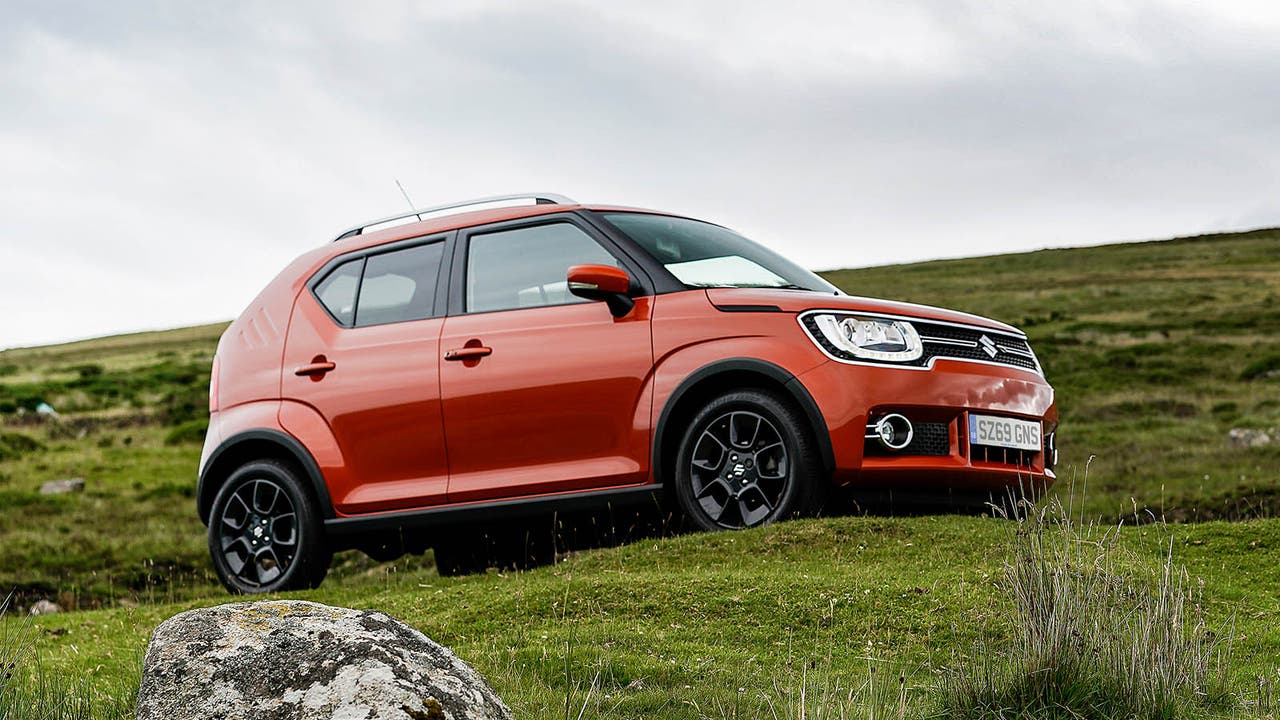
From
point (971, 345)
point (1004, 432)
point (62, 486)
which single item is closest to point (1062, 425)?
point (62, 486)

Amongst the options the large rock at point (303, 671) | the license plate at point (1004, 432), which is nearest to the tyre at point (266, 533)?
the license plate at point (1004, 432)

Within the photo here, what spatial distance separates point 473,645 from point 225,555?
11.7 feet

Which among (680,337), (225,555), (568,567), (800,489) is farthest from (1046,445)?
(225,555)

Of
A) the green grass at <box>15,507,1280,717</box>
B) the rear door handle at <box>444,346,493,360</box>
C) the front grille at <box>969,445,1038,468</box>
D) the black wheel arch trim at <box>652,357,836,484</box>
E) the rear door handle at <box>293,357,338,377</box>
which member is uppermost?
the rear door handle at <box>444,346,493,360</box>

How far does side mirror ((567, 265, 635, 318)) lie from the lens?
308 inches

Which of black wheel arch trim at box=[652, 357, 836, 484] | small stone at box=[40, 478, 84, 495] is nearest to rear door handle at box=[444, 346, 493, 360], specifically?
black wheel arch trim at box=[652, 357, 836, 484]

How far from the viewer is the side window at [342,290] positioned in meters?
9.20

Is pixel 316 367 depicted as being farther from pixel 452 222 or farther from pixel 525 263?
pixel 525 263

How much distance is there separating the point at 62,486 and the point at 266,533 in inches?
569

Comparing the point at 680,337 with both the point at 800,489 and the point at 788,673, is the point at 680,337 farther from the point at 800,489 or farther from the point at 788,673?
the point at 788,673

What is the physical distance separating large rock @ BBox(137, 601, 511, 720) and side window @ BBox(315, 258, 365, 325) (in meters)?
5.15

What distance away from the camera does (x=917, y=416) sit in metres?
7.71

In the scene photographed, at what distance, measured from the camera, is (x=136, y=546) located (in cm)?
1719

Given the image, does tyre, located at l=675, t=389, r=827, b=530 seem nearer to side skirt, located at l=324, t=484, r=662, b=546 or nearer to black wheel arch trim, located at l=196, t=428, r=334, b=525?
side skirt, located at l=324, t=484, r=662, b=546
